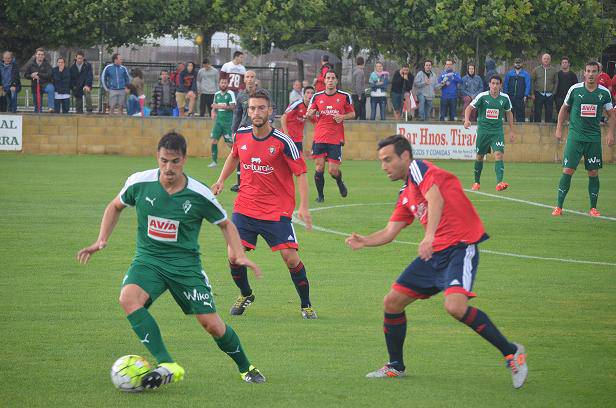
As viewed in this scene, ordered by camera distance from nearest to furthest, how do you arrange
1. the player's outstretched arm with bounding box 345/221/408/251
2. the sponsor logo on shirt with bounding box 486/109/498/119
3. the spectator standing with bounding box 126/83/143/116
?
the player's outstretched arm with bounding box 345/221/408/251 → the sponsor logo on shirt with bounding box 486/109/498/119 → the spectator standing with bounding box 126/83/143/116

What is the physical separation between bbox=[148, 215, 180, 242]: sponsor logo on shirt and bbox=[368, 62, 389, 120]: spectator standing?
71.5ft

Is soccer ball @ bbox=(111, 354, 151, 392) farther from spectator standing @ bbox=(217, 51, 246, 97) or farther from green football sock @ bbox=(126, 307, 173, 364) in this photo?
spectator standing @ bbox=(217, 51, 246, 97)

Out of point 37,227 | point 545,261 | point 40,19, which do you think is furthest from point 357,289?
point 40,19

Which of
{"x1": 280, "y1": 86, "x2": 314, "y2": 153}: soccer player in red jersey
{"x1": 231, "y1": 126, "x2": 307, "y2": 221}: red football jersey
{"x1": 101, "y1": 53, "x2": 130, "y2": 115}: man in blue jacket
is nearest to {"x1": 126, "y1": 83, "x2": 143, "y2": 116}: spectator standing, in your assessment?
{"x1": 101, "y1": 53, "x2": 130, "y2": 115}: man in blue jacket

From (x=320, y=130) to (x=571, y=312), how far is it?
9.68m

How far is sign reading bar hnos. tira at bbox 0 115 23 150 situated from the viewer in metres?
28.2

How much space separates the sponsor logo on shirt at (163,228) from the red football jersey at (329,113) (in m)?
12.0

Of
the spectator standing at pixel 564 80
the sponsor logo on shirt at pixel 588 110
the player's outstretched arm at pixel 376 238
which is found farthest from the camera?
the spectator standing at pixel 564 80

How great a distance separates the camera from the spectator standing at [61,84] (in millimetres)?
28391

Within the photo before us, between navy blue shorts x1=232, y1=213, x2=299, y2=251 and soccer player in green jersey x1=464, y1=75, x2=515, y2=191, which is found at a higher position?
soccer player in green jersey x1=464, y1=75, x2=515, y2=191

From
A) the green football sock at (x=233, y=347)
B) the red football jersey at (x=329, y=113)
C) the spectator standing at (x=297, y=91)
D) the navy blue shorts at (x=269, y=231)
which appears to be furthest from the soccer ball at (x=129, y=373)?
the spectator standing at (x=297, y=91)

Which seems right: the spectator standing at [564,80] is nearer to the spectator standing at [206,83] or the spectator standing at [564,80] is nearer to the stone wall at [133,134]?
the stone wall at [133,134]

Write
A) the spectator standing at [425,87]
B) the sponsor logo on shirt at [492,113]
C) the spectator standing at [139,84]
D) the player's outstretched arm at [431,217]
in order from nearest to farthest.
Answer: the player's outstretched arm at [431,217] → the sponsor logo on shirt at [492,113] → the spectator standing at [425,87] → the spectator standing at [139,84]

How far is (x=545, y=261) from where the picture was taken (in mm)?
13406
